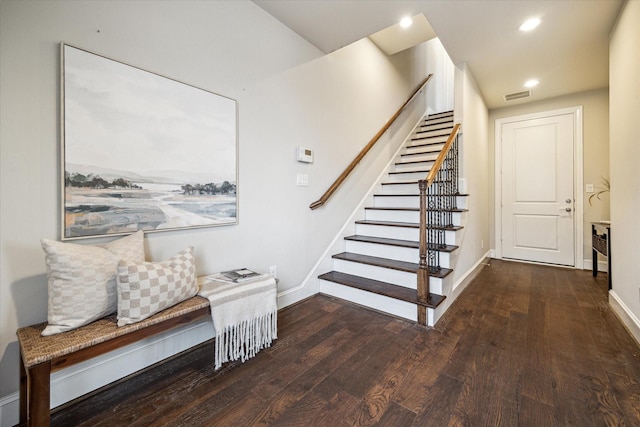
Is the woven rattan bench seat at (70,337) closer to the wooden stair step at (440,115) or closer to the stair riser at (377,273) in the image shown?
the stair riser at (377,273)

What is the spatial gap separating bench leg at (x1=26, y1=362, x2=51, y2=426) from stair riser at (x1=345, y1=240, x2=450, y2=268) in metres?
2.53

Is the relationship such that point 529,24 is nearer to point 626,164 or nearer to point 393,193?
point 626,164

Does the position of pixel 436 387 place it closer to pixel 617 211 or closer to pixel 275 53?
pixel 617 211

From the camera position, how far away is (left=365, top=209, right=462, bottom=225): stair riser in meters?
2.90

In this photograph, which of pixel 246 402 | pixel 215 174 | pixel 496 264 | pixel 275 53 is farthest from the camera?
pixel 496 264

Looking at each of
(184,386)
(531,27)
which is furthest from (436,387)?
(531,27)

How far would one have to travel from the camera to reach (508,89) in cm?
386

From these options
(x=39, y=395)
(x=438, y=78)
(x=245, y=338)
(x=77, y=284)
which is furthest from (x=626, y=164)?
(x=438, y=78)

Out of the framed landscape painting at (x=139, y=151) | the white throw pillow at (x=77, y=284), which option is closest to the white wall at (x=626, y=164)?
the framed landscape painting at (x=139, y=151)

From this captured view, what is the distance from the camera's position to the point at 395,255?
2816mm

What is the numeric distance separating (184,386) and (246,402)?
0.38 metres

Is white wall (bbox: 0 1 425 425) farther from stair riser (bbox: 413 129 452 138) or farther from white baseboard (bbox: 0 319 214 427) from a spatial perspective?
stair riser (bbox: 413 129 452 138)

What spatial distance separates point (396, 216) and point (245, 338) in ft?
7.37

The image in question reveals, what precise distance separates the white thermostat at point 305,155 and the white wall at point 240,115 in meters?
0.06
